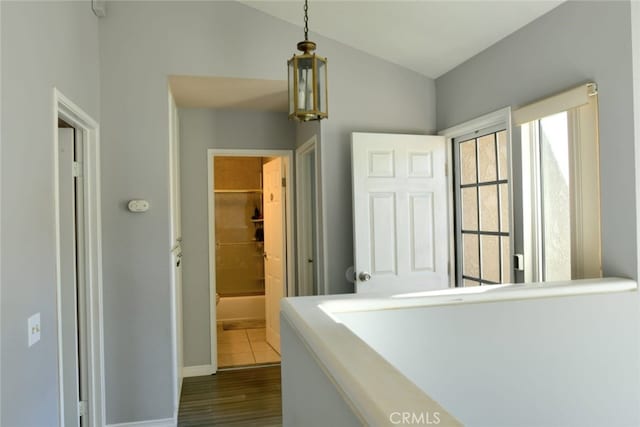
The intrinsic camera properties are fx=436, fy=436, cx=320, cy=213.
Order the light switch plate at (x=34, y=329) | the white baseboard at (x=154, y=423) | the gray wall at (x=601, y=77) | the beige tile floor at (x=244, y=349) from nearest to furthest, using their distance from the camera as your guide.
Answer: the light switch plate at (x=34, y=329) → the gray wall at (x=601, y=77) → the white baseboard at (x=154, y=423) → the beige tile floor at (x=244, y=349)

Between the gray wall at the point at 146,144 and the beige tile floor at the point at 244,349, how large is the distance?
1.28 m

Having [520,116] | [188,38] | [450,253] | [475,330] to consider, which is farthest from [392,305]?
[188,38]

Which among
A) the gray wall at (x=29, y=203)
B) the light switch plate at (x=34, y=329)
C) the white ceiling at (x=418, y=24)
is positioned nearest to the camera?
the gray wall at (x=29, y=203)

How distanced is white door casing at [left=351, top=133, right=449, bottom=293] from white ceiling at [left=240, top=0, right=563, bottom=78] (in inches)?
24.2

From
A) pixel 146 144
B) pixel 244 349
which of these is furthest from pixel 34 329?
pixel 244 349

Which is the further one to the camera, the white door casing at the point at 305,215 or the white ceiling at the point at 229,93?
the white door casing at the point at 305,215

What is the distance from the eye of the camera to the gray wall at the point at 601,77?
1943 millimetres

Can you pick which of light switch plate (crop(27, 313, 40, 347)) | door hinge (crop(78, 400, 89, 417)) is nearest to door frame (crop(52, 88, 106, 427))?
door hinge (crop(78, 400, 89, 417))

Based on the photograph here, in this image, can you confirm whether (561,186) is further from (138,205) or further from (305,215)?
(138,205)

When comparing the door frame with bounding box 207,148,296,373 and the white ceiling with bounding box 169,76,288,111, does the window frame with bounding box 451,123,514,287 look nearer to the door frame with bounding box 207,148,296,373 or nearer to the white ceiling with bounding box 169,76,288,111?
the white ceiling with bounding box 169,76,288,111

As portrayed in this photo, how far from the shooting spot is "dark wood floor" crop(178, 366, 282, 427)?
121 inches

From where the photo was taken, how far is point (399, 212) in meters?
3.23

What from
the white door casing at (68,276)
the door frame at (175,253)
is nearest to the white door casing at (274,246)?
the door frame at (175,253)

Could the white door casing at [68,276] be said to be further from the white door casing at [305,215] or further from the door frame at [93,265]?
the white door casing at [305,215]
